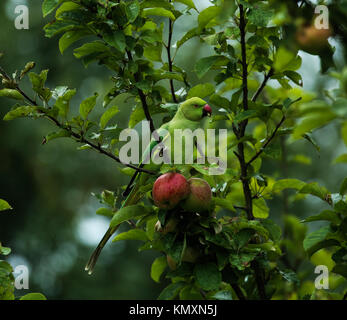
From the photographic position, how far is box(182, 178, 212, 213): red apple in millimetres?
1514

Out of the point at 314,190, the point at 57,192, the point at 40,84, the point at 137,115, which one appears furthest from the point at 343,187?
the point at 57,192

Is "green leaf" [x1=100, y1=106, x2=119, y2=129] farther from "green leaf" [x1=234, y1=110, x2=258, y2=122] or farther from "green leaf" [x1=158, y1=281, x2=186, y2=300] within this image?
"green leaf" [x1=158, y1=281, x2=186, y2=300]

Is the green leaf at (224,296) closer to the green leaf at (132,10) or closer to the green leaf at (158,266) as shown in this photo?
the green leaf at (158,266)

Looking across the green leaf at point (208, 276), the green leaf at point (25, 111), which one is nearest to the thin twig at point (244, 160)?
the green leaf at point (208, 276)

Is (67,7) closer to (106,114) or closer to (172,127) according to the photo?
(106,114)

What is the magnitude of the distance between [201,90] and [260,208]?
550 millimetres

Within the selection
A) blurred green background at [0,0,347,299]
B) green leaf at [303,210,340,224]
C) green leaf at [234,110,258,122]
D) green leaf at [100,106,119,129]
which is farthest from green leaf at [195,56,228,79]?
blurred green background at [0,0,347,299]

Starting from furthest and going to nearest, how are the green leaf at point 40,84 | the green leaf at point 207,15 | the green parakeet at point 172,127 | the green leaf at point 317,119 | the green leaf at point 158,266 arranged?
the green leaf at point 158,266, the green parakeet at point 172,127, the green leaf at point 207,15, the green leaf at point 40,84, the green leaf at point 317,119

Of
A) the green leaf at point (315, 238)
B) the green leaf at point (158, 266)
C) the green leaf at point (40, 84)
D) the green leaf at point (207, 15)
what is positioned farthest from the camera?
the green leaf at point (158, 266)

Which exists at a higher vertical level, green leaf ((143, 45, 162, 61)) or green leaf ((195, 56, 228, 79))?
green leaf ((143, 45, 162, 61))

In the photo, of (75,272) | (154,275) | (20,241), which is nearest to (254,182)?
(154,275)

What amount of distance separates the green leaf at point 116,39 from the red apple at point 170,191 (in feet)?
1.53

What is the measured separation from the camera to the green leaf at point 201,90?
184 cm

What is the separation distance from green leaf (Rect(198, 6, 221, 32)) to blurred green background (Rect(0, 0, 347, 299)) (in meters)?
4.73
